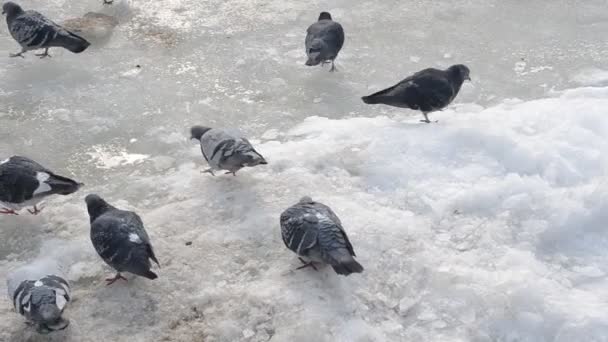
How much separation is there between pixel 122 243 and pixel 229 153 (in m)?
1.06

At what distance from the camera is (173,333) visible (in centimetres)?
335

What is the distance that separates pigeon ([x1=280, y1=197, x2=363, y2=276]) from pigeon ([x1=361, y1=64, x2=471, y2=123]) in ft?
5.36

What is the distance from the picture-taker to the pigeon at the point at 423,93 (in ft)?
16.4

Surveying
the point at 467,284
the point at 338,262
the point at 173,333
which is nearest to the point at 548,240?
the point at 467,284

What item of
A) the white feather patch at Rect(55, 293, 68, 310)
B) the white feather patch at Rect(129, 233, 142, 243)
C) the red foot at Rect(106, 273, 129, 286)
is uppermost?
the white feather patch at Rect(129, 233, 142, 243)

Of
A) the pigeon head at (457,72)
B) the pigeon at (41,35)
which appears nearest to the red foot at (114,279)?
the pigeon at (41,35)

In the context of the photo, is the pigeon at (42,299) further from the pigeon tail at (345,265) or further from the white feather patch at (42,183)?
the pigeon tail at (345,265)

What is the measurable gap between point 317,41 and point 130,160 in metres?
1.98

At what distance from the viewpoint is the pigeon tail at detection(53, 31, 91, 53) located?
5.81 meters

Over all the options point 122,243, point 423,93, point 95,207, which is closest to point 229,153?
point 95,207

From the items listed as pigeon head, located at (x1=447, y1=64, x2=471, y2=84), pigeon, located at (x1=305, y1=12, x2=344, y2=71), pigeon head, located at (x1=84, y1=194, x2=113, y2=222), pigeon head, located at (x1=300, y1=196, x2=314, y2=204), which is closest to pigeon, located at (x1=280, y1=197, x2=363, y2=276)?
pigeon head, located at (x1=300, y1=196, x2=314, y2=204)

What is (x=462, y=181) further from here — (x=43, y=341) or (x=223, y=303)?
(x=43, y=341)

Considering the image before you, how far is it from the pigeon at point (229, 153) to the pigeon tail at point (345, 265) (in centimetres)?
116

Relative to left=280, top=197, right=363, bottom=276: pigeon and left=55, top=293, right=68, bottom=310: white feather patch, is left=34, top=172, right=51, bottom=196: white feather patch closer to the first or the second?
left=55, top=293, right=68, bottom=310: white feather patch
